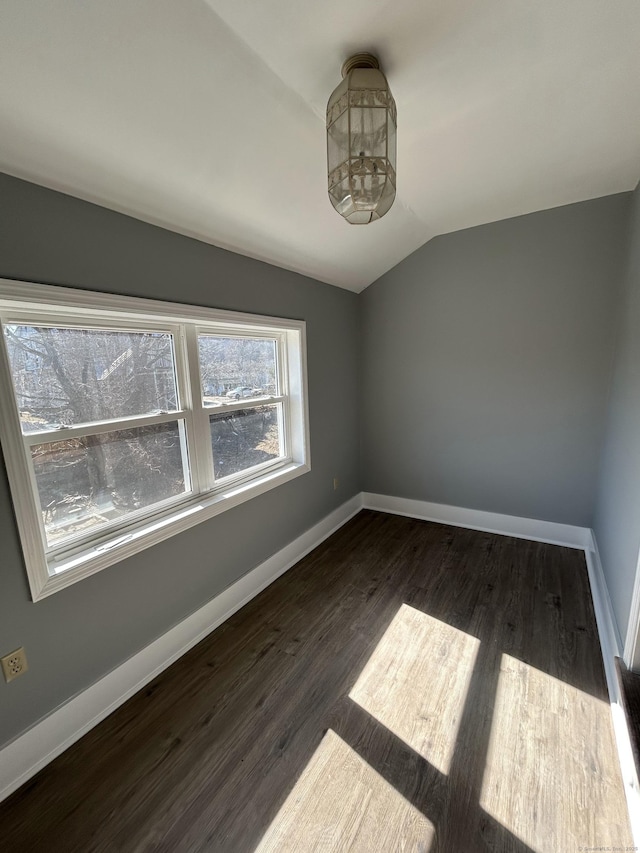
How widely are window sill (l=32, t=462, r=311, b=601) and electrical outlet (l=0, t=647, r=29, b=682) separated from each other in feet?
0.68

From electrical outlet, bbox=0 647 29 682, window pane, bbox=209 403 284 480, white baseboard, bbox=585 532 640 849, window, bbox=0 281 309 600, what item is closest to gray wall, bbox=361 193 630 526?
white baseboard, bbox=585 532 640 849

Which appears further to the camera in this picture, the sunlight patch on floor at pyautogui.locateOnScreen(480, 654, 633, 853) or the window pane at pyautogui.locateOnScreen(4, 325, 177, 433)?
the window pane at pyautogui.locateOnScreen(4, 325, 177, 433)

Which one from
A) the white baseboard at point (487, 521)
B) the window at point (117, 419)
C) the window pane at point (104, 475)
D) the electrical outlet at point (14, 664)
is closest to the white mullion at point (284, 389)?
the window at point (117, 419)

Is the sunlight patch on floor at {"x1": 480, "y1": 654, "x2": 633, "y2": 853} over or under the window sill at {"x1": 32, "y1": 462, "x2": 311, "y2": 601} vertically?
under

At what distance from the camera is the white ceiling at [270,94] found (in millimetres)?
1041

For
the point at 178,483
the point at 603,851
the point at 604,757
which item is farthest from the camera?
the point at 178,483

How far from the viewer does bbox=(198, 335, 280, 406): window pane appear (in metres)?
2.15

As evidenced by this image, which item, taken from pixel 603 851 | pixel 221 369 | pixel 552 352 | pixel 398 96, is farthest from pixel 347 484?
pixel 398 96

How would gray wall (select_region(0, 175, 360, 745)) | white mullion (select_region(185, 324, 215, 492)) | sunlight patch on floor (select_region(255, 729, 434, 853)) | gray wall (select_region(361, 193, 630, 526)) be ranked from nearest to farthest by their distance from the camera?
sunlight patch on floor (select_region(255, 729, 434, 853)) < gray wall (select_region(0, 175, 360, 745)) < white mullion (select_region(185, 324, 215, 492)) < gray wall (select_region(361, 193, 630, 526))

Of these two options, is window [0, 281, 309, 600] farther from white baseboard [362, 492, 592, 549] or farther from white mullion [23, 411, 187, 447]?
white baseboard [362, 492, 592, 549]

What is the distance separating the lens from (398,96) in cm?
146

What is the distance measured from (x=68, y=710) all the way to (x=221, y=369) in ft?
5.80

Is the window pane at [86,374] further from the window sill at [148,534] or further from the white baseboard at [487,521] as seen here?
the white baseboard at [487,521]

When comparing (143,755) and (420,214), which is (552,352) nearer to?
(420,214)
